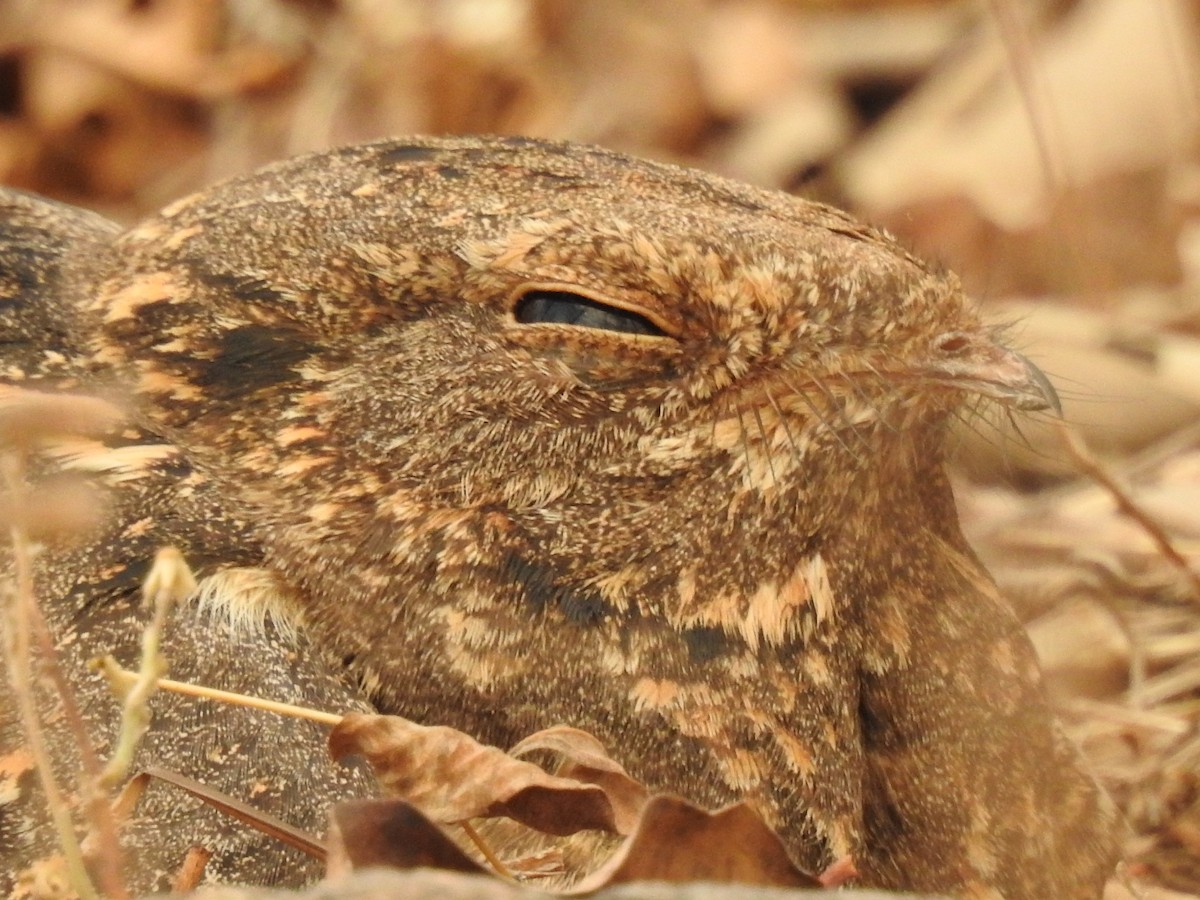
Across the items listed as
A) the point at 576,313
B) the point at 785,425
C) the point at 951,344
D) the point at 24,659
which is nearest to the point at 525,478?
the point at 576,313

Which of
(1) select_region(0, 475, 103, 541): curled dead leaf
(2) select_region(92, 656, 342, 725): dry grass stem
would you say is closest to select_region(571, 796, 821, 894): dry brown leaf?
(2) select_region(92, 656, 342, 725): dry grass stem

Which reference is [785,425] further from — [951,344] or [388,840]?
[388,840]

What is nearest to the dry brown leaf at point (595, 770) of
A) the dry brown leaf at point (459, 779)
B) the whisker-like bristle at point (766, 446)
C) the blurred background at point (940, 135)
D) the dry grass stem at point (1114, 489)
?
the dry brown leaf at point (459, 779)

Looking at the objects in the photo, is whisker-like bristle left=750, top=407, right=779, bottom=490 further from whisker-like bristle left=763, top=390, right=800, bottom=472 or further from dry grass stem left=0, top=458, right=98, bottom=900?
dry grass stem left=0, top=458, right=98, bottom=900

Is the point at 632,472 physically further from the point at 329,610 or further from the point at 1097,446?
the point at 1097,446

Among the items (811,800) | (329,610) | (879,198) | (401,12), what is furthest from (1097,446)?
(401,12)
